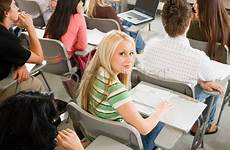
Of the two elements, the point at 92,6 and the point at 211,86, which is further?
the point at 92,6

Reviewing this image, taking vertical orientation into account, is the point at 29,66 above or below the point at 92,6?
below

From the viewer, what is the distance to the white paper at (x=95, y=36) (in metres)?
2.89

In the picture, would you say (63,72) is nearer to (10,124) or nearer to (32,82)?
(32,82)

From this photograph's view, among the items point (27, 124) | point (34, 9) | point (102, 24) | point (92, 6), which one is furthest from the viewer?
point (34, 9)

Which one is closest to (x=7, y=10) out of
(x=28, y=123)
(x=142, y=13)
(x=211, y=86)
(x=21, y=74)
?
(x=21, y=74)

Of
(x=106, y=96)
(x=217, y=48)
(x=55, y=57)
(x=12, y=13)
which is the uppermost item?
(x=12, y=13)

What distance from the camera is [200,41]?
256 cm

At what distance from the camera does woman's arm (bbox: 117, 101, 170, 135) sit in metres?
1.55

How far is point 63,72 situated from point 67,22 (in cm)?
43

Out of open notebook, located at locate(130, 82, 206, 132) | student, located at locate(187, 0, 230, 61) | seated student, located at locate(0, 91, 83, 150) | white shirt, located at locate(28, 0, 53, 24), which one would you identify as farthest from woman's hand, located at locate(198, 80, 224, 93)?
white shirt, located at locate(28, 0, 53, 24)

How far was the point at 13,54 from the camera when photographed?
199 centimetres

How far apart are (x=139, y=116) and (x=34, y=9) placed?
259cm

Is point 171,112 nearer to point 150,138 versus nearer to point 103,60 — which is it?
point 150,138

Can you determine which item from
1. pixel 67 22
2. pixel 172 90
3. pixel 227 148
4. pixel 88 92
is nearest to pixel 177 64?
pixel 172 90
